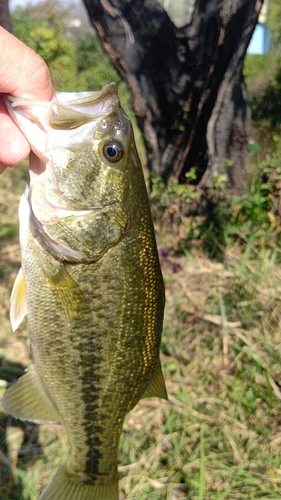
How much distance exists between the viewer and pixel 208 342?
3.67 m

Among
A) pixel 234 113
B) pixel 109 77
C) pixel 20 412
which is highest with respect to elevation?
pixel 109 77

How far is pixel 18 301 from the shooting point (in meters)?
1.80

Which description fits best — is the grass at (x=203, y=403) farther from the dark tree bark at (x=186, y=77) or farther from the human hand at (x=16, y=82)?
the human hand at (x=16, y=82)

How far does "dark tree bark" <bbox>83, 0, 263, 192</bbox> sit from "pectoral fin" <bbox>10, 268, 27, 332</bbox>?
3.13 m

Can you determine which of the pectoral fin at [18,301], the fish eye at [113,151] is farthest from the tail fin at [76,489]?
the fish eye at [113,151]

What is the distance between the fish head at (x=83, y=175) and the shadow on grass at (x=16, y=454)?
1700 millimetres

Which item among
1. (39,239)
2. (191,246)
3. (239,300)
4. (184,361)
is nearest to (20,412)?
(39,239)

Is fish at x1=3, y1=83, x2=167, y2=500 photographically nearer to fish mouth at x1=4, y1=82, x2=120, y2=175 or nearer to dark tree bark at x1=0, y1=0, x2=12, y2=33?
fish mouth at x1=4, y1=82, x2=120, y2=175

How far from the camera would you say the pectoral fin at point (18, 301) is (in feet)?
5.82

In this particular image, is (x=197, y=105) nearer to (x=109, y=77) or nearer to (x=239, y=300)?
(x=239, y=300)

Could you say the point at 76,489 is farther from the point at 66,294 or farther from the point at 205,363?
the point at 205,363

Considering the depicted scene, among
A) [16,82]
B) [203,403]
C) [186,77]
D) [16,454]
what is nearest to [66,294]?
[16,82]

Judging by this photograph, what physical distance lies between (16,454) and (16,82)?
2221mm

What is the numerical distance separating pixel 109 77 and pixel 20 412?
11062 millimetres
